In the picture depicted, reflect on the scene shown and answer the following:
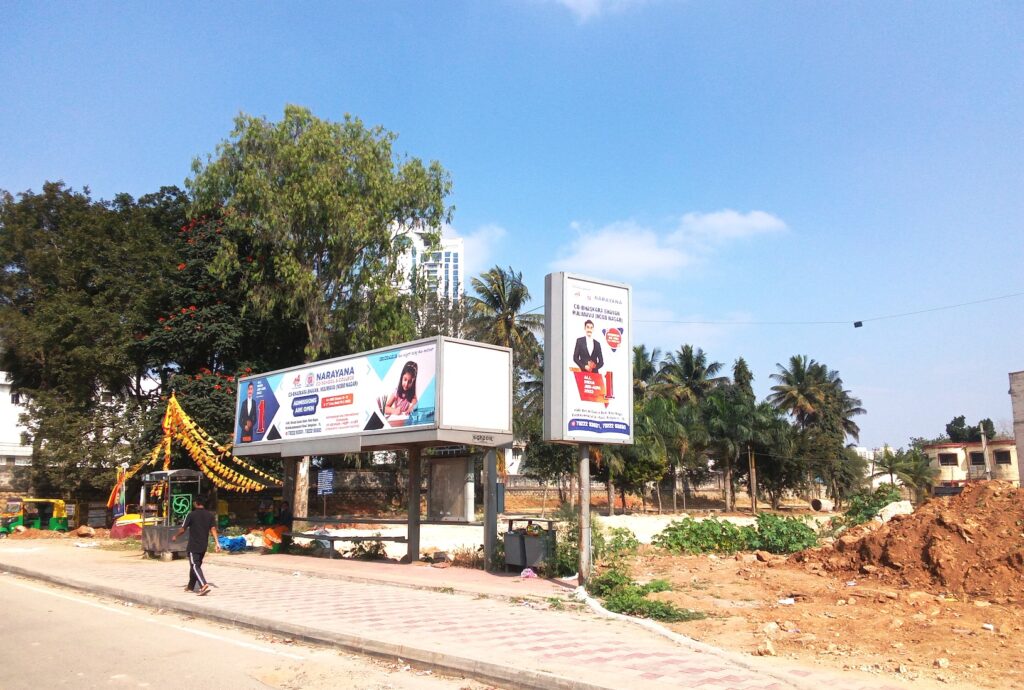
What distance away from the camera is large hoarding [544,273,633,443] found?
44.9 feet

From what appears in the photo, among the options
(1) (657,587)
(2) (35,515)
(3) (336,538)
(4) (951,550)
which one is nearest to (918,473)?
(4) (951,550)

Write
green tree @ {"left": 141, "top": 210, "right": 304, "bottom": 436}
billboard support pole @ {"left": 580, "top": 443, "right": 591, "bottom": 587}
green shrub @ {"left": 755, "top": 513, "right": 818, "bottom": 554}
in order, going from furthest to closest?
green tree @ {"left": 141, "top": 210, "right": 304, "bottom": 436} → green shrub @ {"left": 755, "top": 513, "right": 818, "bottom": 554} → billboard support pole @ {"left": 580, "top": 443, "right": 591, "bottom": 587}

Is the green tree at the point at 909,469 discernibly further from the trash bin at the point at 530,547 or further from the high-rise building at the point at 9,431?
the high-rise building at the point at 9,431

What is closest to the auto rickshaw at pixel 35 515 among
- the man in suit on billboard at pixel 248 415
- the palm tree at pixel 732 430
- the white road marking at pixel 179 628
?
the man in suit on billboard at pixel 248 415

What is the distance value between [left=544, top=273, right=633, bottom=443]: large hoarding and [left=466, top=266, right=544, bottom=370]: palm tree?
98.0ft

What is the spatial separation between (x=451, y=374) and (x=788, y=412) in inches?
2880

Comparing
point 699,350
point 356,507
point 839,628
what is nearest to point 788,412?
point 699,350

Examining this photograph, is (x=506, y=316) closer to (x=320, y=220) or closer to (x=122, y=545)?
(x=320, y=220)

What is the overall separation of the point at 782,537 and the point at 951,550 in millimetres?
6397

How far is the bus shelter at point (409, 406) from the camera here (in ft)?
55.0

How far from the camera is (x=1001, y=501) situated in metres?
14.6

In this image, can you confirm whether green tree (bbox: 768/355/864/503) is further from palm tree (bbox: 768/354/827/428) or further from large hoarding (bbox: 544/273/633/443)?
large hoarding (bbox: 544/273/633/443)

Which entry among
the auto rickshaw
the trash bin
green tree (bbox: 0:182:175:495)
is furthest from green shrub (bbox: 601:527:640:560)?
the auto rickshaw

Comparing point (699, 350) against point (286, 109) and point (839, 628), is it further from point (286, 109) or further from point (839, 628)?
point (839, 628)
